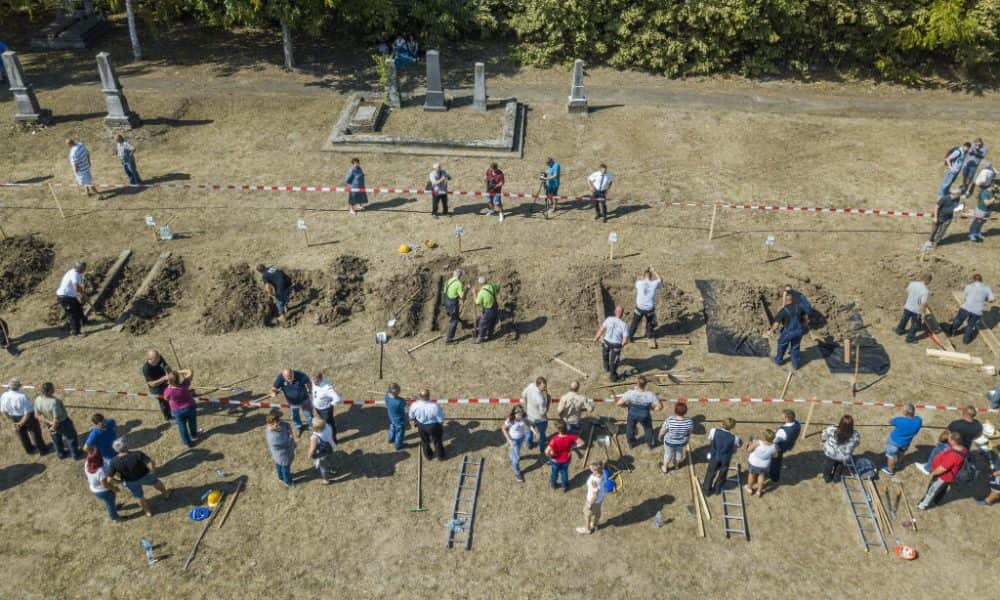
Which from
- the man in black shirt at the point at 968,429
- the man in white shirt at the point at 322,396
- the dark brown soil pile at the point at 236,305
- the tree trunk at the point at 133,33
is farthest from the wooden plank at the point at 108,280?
the man in black shirt at the point at 968,429

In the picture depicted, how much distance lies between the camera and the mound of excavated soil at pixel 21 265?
15.9 m

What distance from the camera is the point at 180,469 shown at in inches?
474

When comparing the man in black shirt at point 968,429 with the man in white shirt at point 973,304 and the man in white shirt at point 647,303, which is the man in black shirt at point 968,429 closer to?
the man in white shirt at point 973,304

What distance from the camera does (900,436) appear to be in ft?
38.4

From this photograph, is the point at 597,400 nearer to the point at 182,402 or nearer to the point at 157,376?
the point at 182,402

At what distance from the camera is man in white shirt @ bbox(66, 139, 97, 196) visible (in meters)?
18.3

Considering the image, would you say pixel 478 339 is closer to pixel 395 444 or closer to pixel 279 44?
pixel 395 444

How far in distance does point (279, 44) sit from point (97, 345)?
55.8 feet

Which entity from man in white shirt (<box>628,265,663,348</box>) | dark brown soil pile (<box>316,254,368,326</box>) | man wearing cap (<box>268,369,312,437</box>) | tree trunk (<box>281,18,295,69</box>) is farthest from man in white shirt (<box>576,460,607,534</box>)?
tree trunk (<box>281,18,295,69</box>)

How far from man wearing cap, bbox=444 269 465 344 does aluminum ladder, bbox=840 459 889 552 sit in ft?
24.4

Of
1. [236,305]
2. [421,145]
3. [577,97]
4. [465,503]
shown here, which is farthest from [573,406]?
[577,97]

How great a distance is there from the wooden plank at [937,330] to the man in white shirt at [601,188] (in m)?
7.39

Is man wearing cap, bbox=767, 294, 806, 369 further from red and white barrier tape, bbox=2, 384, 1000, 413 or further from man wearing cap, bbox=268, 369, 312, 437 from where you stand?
man wearing cap, bbox=268, 369, 312, 437

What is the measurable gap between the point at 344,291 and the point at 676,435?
8.03 m
